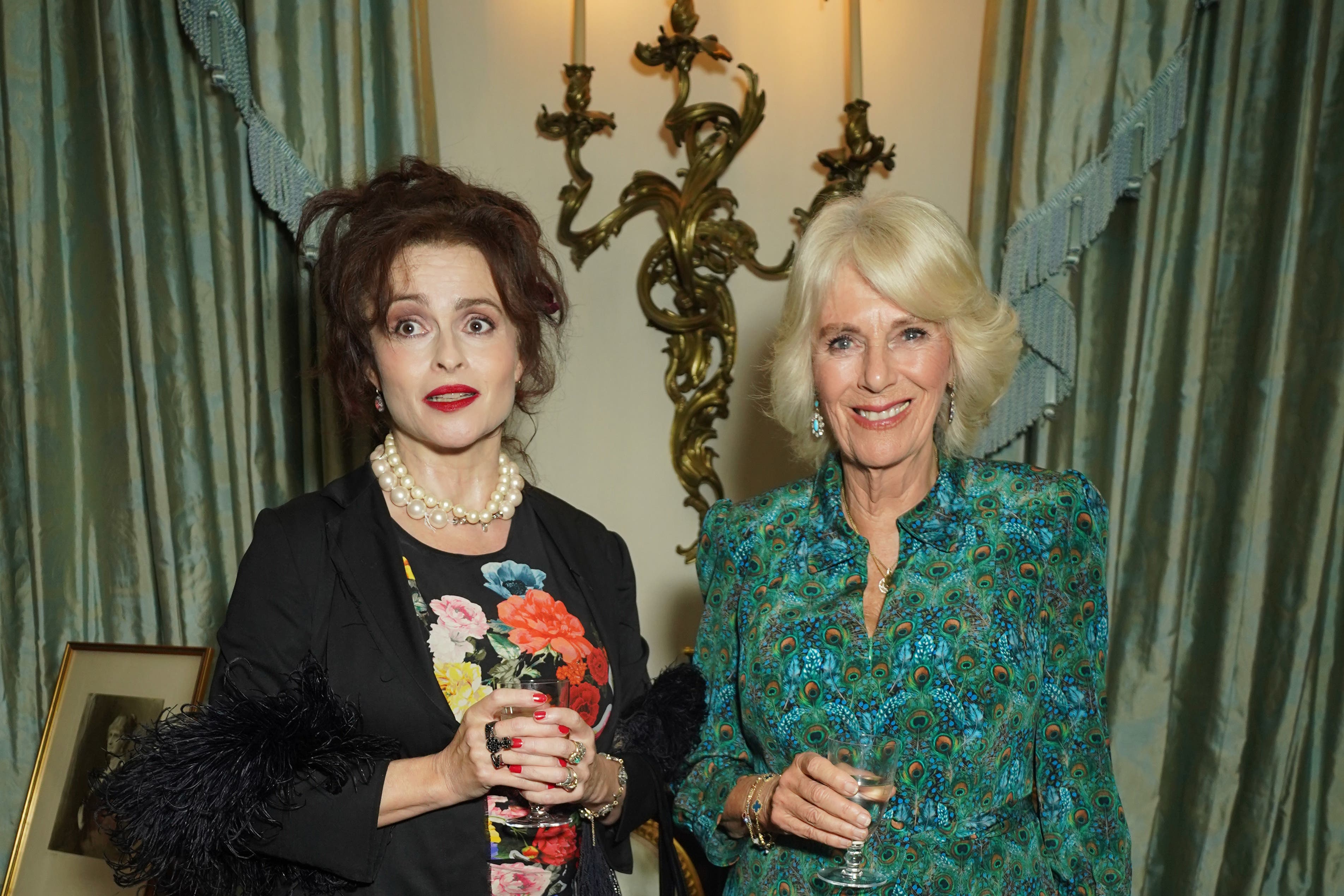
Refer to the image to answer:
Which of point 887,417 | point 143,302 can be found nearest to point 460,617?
point 887,417

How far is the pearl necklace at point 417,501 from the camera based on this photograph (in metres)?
1.66

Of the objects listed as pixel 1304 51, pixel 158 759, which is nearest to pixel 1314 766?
pixel 1304 51

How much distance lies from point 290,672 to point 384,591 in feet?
0.54

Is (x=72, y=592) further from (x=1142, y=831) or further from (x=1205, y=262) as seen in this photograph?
(x=1205, y=262)

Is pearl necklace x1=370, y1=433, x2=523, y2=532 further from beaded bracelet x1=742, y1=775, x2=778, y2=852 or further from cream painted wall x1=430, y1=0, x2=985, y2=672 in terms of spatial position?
cream painted wall x1=430, y1=0, x2=985, y2=672

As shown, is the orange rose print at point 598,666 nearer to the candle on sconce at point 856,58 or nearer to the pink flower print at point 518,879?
the pink flower print at point 518,879

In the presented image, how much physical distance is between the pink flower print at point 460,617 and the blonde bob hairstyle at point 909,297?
0.67 m

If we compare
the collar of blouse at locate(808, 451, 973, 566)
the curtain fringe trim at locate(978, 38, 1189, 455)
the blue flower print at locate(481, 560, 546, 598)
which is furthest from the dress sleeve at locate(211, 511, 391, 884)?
the curtain fringe trim at locate(978, 38, 1189, 455)

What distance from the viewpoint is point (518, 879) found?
5.14 ft

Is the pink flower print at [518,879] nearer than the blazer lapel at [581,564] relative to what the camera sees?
Yes

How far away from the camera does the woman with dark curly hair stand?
138cm

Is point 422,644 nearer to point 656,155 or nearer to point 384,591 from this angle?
point 384,591

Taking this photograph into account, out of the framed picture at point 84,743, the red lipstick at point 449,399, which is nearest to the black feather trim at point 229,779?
the red lipstick at point 449,399

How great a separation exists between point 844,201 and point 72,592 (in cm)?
169
